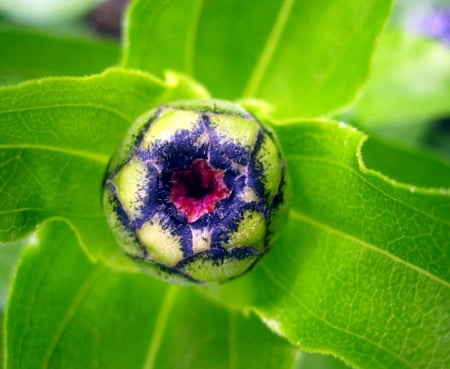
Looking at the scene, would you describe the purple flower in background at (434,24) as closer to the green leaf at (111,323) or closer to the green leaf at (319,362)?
the green leaf at (319,362)

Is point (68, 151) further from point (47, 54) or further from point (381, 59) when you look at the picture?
point (381, 59)

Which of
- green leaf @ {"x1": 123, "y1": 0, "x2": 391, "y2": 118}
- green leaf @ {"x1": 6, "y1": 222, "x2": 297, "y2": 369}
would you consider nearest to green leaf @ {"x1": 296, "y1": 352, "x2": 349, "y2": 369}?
green leaf @ {"x1": 6, "y1": 222, "x2": 297, "y2": 369}

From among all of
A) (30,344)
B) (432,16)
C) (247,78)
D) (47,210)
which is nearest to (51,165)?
(47,210)

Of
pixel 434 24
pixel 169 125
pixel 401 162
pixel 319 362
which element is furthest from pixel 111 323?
pixel 434 24

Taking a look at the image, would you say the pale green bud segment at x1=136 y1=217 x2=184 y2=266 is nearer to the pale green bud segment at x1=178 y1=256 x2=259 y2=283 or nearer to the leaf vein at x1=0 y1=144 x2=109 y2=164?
the pale green bud segment at x1=178 y1=256 x2=259 y2=283

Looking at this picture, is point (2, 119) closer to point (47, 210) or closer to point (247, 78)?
point (47, 210)

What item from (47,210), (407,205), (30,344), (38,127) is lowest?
(30,344)

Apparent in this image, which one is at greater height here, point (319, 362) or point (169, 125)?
point (169, 125)
